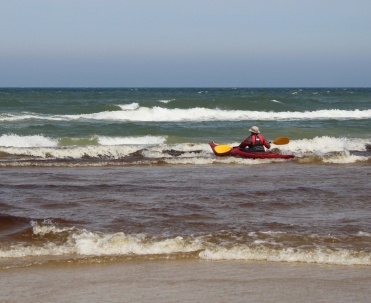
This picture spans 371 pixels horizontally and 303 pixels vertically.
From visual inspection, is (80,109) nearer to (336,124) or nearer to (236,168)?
(336,124)

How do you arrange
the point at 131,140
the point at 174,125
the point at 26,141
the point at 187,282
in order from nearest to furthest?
the point at 187,282
the point at 26,141
the point at 131,140
the point at 174,125

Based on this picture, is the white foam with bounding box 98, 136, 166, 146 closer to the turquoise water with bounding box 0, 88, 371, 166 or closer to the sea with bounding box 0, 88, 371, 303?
the turquoise water with bounding box 0, 88, 371, 166

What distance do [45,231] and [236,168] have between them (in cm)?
827

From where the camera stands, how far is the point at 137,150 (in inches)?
801

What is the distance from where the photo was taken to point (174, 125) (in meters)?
Answer: 31.3

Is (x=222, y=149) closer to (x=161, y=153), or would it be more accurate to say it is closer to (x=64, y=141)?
(x=161, y=153)

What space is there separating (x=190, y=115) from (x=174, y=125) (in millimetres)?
8040

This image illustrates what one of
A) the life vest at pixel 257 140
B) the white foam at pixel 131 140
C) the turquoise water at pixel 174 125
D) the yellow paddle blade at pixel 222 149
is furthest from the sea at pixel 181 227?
the white foam at pixel 131 140

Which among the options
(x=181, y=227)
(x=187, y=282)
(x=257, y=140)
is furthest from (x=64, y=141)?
(x=187, y=282)

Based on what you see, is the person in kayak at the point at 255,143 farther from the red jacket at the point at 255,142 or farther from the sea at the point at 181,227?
the sea at the point at 181,227

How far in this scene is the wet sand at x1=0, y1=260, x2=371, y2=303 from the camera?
587 centimetres

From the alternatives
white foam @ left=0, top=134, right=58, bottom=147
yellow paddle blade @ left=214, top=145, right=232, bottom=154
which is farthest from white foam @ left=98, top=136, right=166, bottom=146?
yellow paddle blade @ left=214, top=145, right=232, bottom=154

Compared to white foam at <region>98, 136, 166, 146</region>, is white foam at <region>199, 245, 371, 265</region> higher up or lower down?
higher up

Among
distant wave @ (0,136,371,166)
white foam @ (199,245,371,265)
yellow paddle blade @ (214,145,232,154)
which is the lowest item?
distant wave @ (0,136,371,166)
